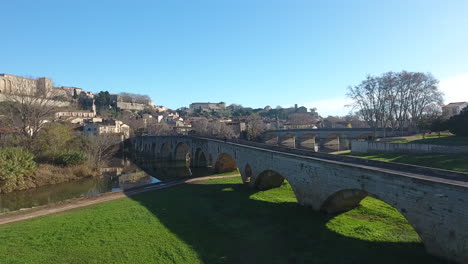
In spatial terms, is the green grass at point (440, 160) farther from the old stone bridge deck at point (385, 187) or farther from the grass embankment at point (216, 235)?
the old stone bridge deck at point (385, 187)

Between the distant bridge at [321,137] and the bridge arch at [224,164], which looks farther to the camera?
the distant bridge at [321,137]

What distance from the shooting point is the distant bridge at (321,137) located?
55281 millimetres

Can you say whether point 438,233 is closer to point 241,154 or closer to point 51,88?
point 241,154

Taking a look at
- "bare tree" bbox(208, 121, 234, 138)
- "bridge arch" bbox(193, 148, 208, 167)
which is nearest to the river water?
"bridge arch" bbox(193, 148, 208, 167)

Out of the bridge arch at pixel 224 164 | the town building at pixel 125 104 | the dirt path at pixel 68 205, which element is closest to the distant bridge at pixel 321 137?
the bridge arch at pixel 224 164

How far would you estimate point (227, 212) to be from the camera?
15.5m

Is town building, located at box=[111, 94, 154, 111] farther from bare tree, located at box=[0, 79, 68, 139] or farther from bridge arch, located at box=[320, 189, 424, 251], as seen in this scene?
bridge arch, located at box=[320, 189, 424, 251]

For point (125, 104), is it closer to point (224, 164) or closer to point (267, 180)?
point (224, 164)

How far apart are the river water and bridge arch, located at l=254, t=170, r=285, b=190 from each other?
14762mm

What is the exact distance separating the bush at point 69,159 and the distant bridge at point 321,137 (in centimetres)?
4576

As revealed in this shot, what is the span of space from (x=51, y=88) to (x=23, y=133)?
24.0ft

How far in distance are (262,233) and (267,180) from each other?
869cm

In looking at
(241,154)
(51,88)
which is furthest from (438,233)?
(51,88)

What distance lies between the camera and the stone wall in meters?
27.8
